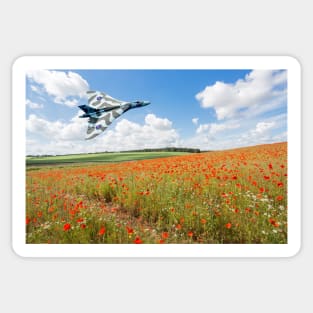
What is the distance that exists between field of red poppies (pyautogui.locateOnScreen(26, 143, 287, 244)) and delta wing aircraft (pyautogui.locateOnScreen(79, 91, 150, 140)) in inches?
17.9

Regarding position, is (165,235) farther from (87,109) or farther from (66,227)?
(87,109)

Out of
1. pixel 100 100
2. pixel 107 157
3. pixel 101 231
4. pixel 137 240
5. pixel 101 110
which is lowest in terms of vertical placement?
pixel 137 240

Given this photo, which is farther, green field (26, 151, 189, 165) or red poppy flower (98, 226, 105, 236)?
green field (26, 151, 189, 165)

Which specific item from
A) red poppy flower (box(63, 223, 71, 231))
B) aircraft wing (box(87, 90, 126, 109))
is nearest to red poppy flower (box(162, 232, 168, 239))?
red poppy flower (box(63, 223, 71, 231))

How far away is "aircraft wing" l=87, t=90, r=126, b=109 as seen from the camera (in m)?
2.54

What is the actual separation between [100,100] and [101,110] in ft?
0.37

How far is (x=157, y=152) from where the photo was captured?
2631mm

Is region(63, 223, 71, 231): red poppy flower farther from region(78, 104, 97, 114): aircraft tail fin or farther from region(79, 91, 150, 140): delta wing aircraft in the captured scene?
region(78, 104, 97, 114): aircraft tail fin

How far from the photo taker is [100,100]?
2.57 m

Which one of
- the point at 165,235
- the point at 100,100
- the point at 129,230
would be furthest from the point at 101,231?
the point at 100,100

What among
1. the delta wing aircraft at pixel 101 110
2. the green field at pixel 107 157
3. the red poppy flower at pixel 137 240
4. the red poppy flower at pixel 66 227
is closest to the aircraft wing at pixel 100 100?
the delta wing aircraft at pixel 101 110

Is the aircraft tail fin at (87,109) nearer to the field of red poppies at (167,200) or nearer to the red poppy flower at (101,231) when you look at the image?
the field of red poppies at (167,200)
